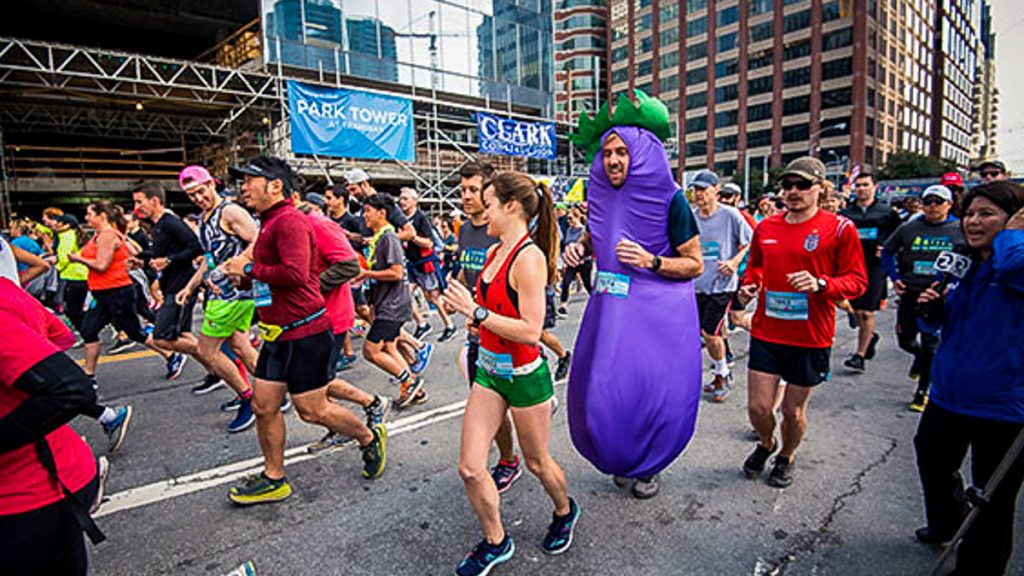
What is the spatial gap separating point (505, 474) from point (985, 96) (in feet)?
634

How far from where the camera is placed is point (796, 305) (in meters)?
3.17

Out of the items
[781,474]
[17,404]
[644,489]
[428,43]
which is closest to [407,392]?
[644,489]

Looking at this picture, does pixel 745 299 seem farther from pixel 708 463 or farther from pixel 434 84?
pixel 434 84

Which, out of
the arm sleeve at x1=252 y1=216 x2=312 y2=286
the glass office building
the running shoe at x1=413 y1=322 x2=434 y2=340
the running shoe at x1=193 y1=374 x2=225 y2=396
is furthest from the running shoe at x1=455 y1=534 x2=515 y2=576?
the glass office building

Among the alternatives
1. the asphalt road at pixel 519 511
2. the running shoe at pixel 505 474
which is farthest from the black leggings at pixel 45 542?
the running shoe at pixel 505 474

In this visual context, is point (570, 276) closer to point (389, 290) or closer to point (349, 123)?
point (389, 290)

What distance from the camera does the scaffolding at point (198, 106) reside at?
1362 centimetres

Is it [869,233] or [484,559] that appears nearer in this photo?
[484,559]

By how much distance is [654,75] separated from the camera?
72875mm

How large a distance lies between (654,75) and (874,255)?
242 ft

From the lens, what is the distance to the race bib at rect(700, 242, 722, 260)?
510cm

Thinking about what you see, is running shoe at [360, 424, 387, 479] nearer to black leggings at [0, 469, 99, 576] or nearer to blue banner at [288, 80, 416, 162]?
black leggings at [0, 469, 99, 576]

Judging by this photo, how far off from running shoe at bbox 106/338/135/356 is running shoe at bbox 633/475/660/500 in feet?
23.2

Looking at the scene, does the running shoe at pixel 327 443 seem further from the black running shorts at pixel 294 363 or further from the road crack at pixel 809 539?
the road crack at pixel 809 539
